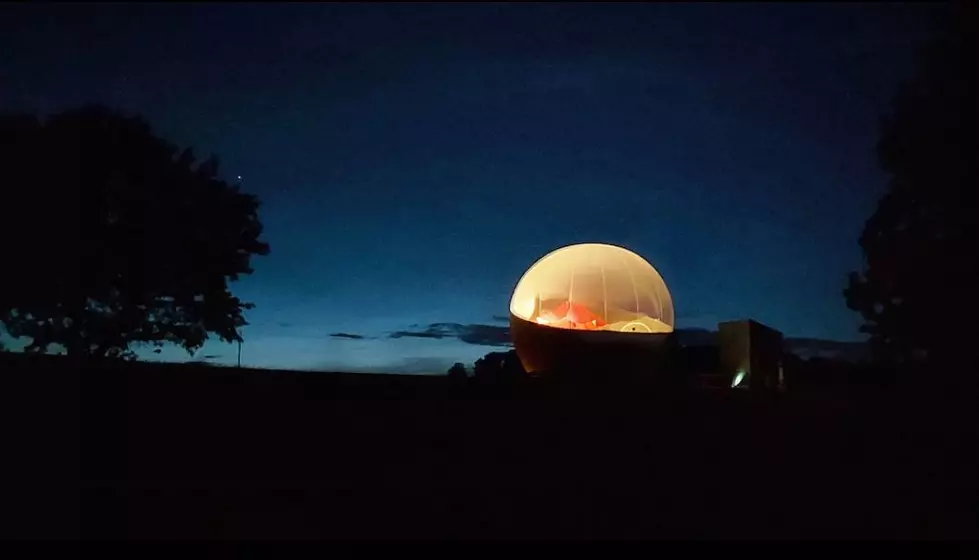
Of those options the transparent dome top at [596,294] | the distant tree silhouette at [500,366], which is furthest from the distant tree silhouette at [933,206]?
the distant tree silhouette at [500,366]

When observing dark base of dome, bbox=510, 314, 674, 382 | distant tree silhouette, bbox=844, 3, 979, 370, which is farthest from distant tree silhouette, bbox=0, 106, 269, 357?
distant tree silhouette, bbox=844, 3, 979, 370

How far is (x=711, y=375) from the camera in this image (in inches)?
472

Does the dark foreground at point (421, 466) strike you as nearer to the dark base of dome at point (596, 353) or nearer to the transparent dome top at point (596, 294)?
the dark base of dome at point (596, 353)

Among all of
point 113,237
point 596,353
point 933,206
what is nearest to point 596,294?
point 596,353

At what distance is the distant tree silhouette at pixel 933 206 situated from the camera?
1184 cm

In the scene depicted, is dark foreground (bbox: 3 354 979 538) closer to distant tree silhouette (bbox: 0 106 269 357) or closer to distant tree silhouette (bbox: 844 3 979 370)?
distant tree silhouette (bbox: 844 3 979 370)

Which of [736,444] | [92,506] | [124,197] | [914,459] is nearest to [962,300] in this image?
[914,459]

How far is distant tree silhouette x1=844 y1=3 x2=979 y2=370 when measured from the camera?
1184 cm

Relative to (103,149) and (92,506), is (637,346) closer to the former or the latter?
(92,506)

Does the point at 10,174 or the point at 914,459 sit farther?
the point at 10,174

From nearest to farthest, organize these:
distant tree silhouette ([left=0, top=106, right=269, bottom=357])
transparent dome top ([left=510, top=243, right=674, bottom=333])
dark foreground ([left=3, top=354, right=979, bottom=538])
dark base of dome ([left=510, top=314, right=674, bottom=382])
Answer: dark foreground ([left=3, top=354, right=979, bottom=538]), dark base of dome ([left=510, top=314, right=674, bottom=382]), transparent dome top ([left=510, top=243, right=674, bottom=333]), distant tree silhouette ([left=0, top=106, right=269, bottom=357])

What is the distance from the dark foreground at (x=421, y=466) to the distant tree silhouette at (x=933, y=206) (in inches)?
159

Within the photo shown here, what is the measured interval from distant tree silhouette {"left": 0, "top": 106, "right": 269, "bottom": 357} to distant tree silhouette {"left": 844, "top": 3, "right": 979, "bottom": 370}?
32.9ft

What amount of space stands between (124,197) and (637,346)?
8.44 meters
